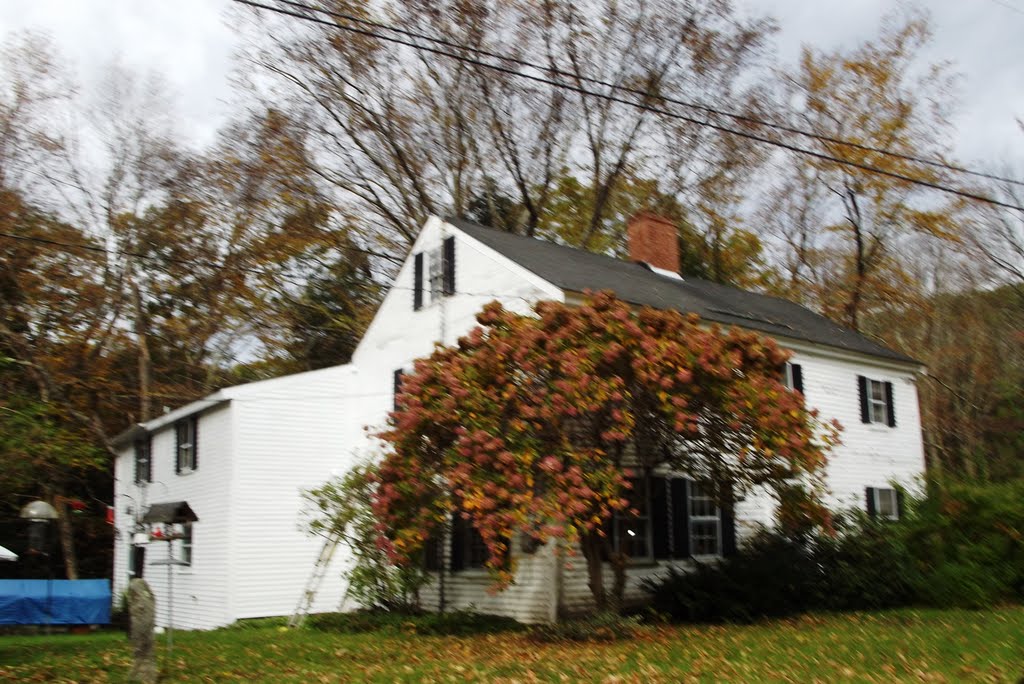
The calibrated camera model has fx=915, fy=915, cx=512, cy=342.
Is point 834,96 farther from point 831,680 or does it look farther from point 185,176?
point 831,680

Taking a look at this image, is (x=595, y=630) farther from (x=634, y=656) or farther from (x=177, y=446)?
(x=177, y=446)

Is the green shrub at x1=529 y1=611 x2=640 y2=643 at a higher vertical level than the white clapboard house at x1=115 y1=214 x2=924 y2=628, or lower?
lower

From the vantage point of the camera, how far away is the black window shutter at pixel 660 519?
16.5 m

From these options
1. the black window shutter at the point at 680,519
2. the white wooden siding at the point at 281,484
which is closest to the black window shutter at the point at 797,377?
the black window shutter at the point at 680,519

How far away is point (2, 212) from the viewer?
24688 mm

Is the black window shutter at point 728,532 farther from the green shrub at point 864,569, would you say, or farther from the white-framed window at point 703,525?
the green shrub at point 864,569

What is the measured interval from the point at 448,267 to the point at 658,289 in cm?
440

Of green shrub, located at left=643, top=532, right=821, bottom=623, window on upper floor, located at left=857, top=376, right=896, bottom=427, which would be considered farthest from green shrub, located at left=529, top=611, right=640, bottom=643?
window on upper floor, located at left=857, top=376, right=896, bottom=427

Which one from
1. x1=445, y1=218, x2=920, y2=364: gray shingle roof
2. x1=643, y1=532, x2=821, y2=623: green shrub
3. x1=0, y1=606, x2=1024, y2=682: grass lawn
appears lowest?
x1=0, y1=606, x2=1024, y2=682: grass lawn

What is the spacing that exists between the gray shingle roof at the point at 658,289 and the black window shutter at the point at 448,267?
44 centimetres

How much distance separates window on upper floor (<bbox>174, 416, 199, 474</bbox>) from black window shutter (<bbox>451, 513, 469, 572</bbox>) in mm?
7352

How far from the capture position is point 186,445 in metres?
21.7

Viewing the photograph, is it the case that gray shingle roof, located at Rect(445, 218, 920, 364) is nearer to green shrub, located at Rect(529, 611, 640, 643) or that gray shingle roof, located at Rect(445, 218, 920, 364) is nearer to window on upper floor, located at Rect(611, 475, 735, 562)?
window on upper floor, located at Rect(611, 475, 735, 562)

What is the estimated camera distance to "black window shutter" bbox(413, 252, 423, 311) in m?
19.4
